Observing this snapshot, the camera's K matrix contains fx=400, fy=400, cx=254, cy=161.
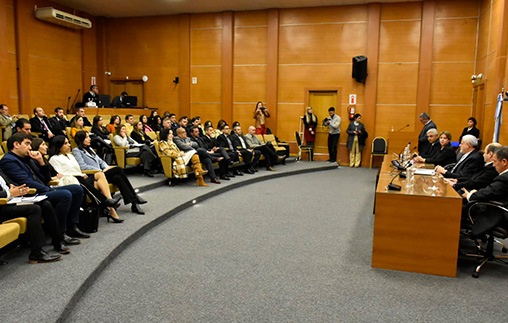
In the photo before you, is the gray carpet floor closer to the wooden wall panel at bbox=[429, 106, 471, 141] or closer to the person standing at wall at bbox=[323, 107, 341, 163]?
the person standing at wall at bbox=[323, 107, 341, 163]

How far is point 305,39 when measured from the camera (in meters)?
9.77

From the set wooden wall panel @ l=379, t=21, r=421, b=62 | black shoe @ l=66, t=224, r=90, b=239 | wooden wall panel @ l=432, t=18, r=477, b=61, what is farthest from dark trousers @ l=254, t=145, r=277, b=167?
black shoe @ l=66, t=224, r=90, b=239

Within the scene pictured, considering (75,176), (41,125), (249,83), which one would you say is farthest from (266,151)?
(75,176)

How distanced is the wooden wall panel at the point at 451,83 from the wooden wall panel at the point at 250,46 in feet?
13.3

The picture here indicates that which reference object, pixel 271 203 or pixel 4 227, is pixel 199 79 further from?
pixel 4 227

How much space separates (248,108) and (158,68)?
2.72 m

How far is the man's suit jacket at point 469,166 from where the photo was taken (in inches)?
162

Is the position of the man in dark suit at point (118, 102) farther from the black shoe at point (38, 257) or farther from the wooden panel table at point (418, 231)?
the wooden panel table at point (418, 231)

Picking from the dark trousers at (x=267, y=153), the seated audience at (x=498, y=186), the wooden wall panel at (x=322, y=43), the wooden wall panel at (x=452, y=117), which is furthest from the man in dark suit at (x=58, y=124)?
the wooden wall panel at (x=452, y=117)

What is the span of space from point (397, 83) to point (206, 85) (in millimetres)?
4744

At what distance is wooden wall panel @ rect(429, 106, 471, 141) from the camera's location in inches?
352

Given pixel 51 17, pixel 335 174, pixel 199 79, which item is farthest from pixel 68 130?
pixel 335 174

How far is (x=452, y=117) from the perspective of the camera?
9008 mm

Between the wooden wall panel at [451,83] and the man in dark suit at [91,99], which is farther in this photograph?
the man in dark suit at [91,99]
